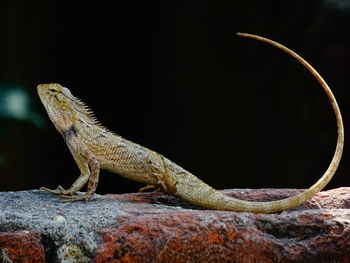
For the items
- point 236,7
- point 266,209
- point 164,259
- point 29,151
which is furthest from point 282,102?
point 164,259

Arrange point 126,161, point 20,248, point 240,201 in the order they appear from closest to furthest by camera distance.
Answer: point 20,248
point 240,201
point 126,161

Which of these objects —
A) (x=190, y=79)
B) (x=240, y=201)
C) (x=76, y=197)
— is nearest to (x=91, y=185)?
(x=76, y=197)

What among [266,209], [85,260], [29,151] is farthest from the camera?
[29,151]

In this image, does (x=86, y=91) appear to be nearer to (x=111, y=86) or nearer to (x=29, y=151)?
(x=111, y=86)

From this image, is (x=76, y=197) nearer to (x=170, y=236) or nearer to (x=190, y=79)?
(x=170, y=236)

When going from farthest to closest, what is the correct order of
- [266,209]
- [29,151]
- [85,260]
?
[29,151]
[266,209]
[85,260]

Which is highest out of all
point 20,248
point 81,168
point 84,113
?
point 84,113

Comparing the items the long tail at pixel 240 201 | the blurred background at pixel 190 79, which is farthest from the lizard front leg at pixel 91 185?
the blurred background at pixel 190 79
